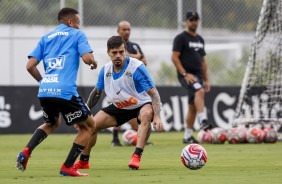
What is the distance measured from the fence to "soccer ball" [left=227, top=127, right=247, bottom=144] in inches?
281

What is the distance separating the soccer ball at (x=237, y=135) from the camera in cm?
1753

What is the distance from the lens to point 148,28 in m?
25.0

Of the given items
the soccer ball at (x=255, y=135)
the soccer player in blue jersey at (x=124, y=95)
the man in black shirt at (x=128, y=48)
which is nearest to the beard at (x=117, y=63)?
the soccer player in blue jersey at (x=124, y=95)

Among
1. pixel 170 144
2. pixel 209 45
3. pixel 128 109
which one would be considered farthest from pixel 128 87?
pixel 209 45

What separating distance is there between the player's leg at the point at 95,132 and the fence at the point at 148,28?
11674mm

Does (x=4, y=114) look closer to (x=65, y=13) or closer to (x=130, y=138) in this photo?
(x=130, y=138)

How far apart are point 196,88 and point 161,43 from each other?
7638 mm

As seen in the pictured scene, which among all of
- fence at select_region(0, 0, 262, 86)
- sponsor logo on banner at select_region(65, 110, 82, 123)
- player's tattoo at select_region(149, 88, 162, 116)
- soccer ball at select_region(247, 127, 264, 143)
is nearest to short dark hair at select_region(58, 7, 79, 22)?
sponsor logo on banner at select_region(65, 110, 82, 123)

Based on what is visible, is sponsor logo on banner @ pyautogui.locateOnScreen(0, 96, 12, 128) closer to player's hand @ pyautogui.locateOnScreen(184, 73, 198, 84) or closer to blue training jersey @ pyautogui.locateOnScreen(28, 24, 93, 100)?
player's hand @ pyautogui.locateOnScreen(184, 73, 198, 84)

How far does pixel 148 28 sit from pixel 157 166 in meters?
13.5

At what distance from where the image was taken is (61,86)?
10.5 metres

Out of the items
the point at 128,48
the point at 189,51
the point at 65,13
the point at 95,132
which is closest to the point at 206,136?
the point at 189,51

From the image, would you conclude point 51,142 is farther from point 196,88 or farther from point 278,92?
point 278,92

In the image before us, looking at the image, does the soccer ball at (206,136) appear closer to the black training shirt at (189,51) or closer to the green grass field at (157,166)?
the green grass field at (157,166)
